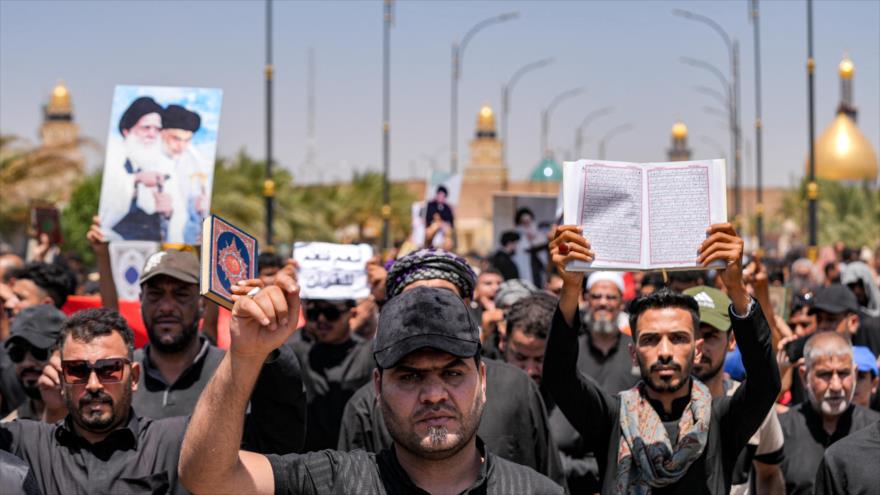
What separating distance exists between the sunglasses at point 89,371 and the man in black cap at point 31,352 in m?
1.51

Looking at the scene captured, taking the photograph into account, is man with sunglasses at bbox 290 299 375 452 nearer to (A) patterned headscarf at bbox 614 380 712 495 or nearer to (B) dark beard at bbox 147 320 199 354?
(B) dark beard at bbox 147 320 199 354

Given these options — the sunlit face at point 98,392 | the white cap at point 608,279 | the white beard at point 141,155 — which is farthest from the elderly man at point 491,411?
the white cap at point 608,279

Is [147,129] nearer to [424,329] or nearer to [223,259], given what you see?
[223,259]

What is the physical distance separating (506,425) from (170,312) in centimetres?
171

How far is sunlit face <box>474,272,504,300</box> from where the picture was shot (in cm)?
976

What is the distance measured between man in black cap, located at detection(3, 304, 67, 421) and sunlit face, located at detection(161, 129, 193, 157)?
2.02m

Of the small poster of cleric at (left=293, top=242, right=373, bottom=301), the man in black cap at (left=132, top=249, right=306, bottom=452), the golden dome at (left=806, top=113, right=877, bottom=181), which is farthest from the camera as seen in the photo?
the golden dome at (left=806, top=113, right=877, bottom=181)

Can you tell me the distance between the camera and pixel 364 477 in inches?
125

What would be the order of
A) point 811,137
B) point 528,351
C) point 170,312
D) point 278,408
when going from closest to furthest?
1. point 278,408
2. point 170,312
3. point 528,351
4. point 811,137

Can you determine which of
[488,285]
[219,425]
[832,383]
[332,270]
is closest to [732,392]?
[832,383]

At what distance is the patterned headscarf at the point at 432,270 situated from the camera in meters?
5.27

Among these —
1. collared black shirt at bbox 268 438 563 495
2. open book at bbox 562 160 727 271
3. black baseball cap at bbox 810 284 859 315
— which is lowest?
collared black shirt at bbox 268 438 563 495

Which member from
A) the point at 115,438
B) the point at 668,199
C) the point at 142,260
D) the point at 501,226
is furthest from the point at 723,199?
the point at 501,226

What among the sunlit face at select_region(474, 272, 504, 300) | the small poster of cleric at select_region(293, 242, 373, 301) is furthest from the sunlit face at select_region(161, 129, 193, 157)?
the sunlit face at select_region(474, 272, 504, 300)
